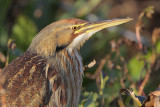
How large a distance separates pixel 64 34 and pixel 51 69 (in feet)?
0.79

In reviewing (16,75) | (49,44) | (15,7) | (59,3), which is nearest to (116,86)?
(49,44)

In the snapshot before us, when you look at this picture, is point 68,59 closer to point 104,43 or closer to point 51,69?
point 51,69

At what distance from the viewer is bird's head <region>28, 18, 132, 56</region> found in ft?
6.34

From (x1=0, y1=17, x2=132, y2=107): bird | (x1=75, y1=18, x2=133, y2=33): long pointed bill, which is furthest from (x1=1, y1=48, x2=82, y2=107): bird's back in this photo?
(x1=75, y1=18, x2=133, y2=33): long pointed bill

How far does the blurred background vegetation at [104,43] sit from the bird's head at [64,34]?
0.23 meters

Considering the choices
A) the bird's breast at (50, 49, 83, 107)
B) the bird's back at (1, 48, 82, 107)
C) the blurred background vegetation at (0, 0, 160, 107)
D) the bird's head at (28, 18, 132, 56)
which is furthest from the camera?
the blurred background vegetation at (0, 0, 160, 107)

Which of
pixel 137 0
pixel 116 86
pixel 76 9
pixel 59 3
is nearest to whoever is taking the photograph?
pixel 116 86

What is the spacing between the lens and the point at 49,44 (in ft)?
6.32

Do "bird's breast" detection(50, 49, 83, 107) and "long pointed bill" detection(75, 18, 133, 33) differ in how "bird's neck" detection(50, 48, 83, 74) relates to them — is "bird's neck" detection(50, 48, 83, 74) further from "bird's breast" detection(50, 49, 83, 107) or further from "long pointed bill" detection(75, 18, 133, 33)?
"long pointed bill" detection(75, 18, 133, 33)

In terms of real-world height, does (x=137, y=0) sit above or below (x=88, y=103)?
above

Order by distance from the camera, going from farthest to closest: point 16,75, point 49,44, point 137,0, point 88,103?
point 137,0, point 88,103, point 49,44, point 16,75

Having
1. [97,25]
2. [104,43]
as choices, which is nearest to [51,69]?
[97,25]

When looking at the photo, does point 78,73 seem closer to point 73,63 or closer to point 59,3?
point 73,63

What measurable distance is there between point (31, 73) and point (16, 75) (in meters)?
0.07
